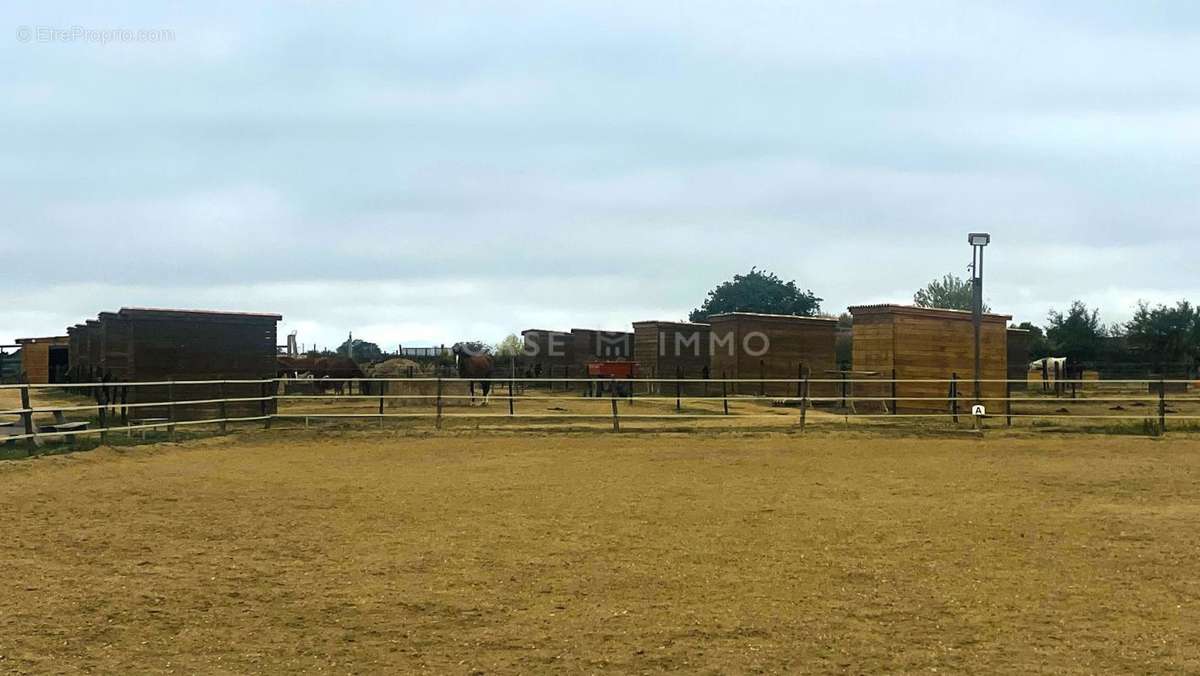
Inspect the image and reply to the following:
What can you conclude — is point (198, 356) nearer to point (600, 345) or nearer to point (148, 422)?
point (148, 422)

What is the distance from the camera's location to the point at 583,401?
20.8 metres

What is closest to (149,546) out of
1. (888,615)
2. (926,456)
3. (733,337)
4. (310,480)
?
(310,480)

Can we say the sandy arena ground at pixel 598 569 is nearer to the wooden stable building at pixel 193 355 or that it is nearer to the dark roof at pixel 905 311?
the wooden stable building at pixel 193 355

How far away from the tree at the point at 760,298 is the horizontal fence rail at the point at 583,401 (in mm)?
18992

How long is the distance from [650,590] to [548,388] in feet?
99.6

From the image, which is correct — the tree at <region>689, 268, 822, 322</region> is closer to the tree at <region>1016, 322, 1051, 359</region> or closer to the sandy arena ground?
the tree at <region>1016, 322, 1051, 359</region>

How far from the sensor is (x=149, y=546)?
693cm

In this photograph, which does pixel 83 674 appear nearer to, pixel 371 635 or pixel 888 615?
pixel 371 635

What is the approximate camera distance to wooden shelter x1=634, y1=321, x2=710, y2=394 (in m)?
33.7

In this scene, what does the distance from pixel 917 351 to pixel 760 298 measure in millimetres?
30166

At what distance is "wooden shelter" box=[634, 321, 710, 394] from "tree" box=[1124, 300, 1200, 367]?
2449 cm

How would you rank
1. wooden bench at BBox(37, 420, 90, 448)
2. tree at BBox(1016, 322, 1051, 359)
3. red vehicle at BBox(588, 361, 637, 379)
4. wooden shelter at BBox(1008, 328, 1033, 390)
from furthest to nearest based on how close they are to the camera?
tree at BBox(1016, 322, 1051, 359) < wooden shelter at BBox(1008, 328, 1033, 390) < red vehicle at BBox(588, 361, 637, 379) < wooden bench at BBox(37, 420, 90, 448)

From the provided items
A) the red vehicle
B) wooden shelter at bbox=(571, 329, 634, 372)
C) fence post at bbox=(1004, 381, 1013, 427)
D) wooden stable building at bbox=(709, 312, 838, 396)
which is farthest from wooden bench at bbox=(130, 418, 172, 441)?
wooden shelter at bbox=(571, 329, 634, 372)

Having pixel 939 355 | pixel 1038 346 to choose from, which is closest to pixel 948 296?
pixel 1038 346
